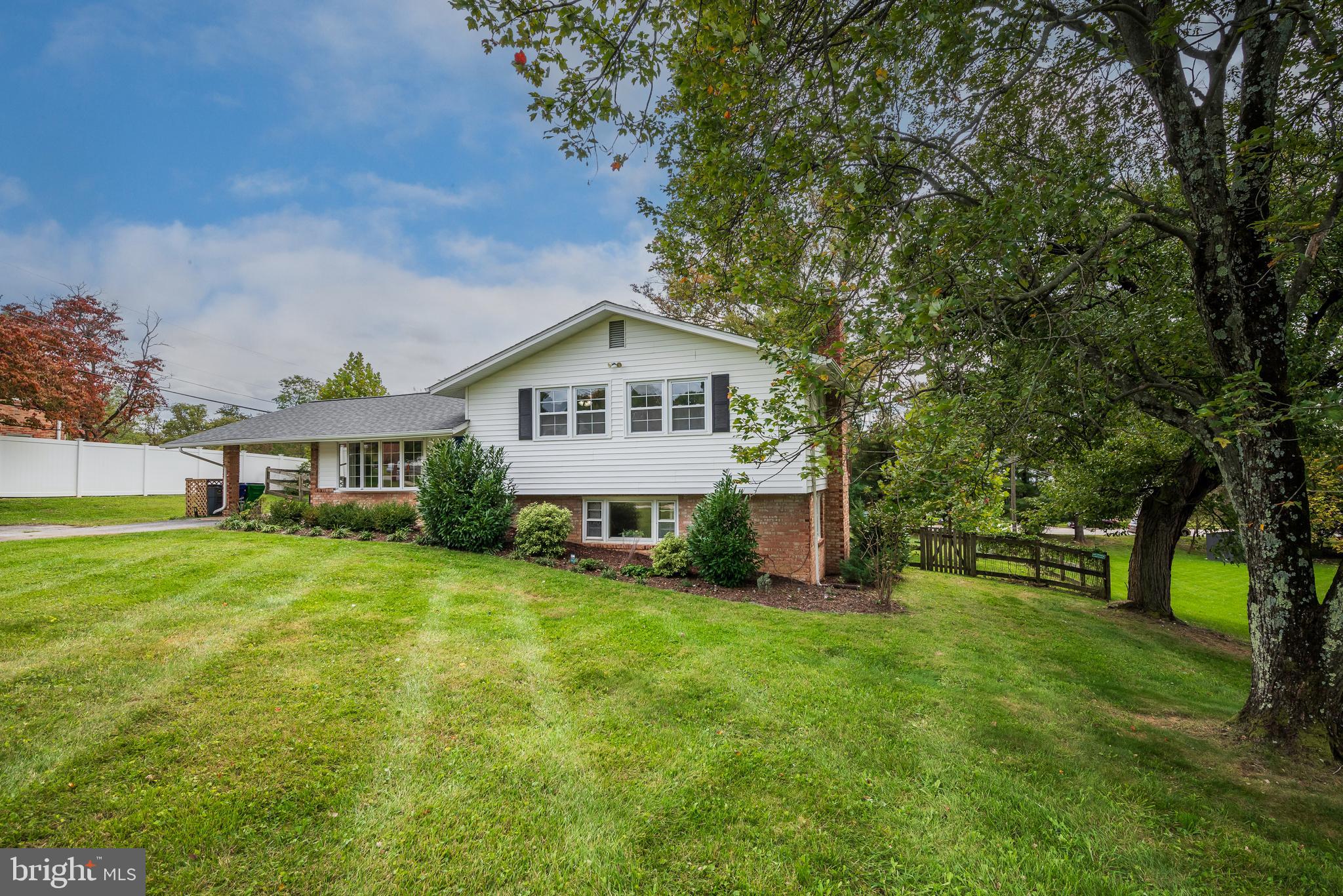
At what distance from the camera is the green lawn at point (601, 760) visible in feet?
9.27

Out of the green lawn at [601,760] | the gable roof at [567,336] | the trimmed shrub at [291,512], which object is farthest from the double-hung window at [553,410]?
the trimmed shrub at [291,512]

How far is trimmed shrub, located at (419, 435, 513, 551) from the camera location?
39.4 ft

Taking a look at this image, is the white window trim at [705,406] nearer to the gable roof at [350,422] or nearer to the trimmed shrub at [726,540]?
the trimmed shrub at [726,540]


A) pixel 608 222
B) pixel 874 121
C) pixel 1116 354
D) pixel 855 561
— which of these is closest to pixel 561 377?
pixel 608 222

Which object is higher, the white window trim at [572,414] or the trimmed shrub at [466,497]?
the white window trim at [572,414]

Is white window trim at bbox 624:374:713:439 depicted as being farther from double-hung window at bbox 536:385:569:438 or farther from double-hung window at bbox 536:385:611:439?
double-hung window at bbox 536:385:569:438

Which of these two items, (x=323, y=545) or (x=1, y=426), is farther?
(x=1, y=426)

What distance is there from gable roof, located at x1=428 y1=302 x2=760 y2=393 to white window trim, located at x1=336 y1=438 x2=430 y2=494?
2330 millimetres

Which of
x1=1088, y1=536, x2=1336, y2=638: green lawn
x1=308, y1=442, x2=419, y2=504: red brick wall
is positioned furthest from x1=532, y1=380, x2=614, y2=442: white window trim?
x1=1088, y1=536, x2=1336, y2=638: green lawn

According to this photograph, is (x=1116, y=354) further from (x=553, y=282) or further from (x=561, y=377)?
(x=553, y=282)

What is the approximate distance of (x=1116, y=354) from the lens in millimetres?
5621

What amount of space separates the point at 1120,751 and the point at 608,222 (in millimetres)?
13762

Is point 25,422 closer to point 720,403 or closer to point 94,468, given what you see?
point 94,468

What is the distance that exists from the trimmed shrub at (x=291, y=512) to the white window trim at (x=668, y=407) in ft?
33.3
